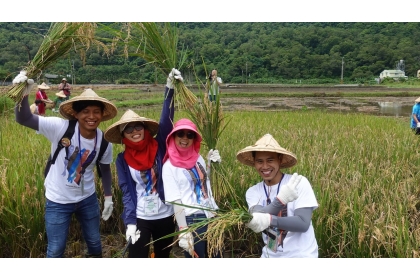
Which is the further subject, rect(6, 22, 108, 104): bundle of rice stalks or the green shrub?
rect(6, 22, 108, 104): bundle of rice stalks

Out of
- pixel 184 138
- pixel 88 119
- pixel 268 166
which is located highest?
pixel 88 119

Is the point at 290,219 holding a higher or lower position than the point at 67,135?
lower

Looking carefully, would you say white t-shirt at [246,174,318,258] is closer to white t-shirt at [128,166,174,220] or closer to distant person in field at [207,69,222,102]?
white t-shirt at [128,166,174,220]

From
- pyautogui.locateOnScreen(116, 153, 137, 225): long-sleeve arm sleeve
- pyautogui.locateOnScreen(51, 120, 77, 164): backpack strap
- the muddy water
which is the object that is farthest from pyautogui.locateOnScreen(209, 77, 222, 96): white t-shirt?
the muddy water

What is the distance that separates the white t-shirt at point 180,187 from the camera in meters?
2.05

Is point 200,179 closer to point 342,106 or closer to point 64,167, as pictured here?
point 64,167

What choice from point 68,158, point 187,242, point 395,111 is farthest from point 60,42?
point 395,111

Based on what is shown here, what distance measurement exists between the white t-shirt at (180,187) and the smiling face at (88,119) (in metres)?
0.53

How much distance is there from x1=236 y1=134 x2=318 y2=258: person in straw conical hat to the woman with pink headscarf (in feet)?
0.99

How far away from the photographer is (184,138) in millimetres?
2131

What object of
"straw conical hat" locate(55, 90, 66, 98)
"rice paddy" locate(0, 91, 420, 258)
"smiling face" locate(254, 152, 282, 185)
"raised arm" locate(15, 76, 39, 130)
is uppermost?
"straw conical hat" locate(55, 90, 66, 98)

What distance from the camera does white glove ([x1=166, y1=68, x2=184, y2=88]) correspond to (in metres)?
2.40

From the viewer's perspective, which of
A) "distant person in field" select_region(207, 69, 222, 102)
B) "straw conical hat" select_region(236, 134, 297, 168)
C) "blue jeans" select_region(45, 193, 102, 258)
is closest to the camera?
"straw conical hat" select_region(236, 134, 297, 168)

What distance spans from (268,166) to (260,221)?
0.33 m
